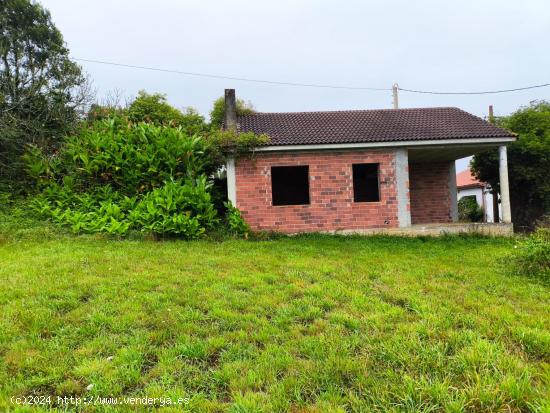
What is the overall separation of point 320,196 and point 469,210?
13.9m

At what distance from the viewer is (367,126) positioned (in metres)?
11.2

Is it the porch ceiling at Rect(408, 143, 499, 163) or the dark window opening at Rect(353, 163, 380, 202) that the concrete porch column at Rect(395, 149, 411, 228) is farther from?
the dark window opening at Rect(353, 163, 380, 202)

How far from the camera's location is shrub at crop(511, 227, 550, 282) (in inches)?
214

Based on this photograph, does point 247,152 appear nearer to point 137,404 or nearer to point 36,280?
point 36,280

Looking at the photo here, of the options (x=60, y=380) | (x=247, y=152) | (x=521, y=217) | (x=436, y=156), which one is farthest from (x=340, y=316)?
(x=521, y=217)

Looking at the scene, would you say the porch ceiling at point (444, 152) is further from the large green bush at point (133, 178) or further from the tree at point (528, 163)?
the large green bush at point (133, 178)

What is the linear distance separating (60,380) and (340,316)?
7.99 ft

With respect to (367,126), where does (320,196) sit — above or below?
below

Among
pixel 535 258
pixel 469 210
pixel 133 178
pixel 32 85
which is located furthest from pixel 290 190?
pixel 469 210

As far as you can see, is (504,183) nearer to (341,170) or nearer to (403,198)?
(403,198)

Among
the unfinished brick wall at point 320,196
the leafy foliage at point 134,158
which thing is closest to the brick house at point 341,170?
the unfinished brick wall at point 320,196

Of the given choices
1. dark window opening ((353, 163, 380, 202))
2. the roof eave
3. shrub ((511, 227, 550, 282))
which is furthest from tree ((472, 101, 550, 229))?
shrub ((511, 227, 550, 282))

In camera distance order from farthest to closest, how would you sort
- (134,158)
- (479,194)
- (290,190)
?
(479,194), (290,190), (134,158)

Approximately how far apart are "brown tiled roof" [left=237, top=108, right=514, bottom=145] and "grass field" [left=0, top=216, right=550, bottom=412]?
16.1 feet
